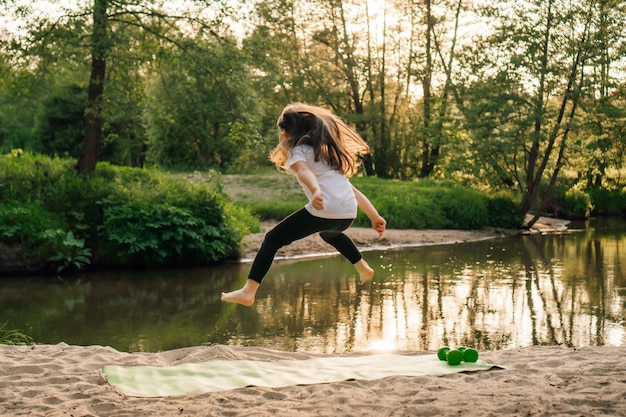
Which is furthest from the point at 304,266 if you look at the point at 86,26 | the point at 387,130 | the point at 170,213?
the point at 387,130

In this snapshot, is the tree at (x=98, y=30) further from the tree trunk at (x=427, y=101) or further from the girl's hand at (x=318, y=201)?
the tree trunk at (x=427, y=101)

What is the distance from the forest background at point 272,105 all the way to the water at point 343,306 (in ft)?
5.22

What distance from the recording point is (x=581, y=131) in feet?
82.4

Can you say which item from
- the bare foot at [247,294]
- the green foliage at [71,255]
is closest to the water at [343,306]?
the green foliage at [71,255]

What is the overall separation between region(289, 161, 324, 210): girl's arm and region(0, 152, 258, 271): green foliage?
33.4ft

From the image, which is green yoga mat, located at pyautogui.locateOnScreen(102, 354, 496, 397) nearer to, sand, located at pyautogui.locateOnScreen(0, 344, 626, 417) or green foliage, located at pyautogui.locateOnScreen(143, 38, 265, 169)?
sand, located at pyautogui.locateOnScreen(0, 344, 626, 417)

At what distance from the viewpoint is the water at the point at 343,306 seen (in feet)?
30.4

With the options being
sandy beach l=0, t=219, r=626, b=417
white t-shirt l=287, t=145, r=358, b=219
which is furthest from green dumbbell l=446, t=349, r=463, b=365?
white t-shirt l=287, t=145, r=358, b=219

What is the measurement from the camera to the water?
9.27 metres

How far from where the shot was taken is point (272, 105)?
37.1 metres

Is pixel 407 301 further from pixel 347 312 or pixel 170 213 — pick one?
pixel 170 213

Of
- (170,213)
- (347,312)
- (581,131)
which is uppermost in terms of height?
(581,131)

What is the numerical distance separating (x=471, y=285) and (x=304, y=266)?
396 centimetres

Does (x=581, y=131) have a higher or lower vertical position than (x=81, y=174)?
higher
